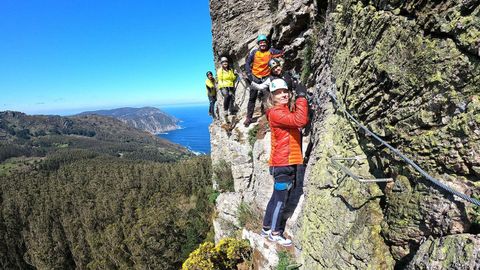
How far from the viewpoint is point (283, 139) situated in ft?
19.3

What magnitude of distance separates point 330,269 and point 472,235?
2207mm

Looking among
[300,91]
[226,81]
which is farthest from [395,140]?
[226,81]

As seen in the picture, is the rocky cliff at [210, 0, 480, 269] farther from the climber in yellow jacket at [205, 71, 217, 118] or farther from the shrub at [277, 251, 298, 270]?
the climber in yellow jacket at [205, 71, 217, 118]

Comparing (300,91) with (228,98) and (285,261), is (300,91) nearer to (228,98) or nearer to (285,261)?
(285,261)

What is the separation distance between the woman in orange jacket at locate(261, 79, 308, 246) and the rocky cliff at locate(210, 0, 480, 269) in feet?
1.55

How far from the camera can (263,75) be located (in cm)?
962

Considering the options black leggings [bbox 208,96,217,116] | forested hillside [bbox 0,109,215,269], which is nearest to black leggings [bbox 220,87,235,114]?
black leggings [bbox 208,96,217,116]

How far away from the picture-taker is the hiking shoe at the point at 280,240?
627 centimetres

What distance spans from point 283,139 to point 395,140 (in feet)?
8.01

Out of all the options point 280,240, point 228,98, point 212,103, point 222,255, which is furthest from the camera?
point 212,103

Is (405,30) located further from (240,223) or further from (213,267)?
(213,267)

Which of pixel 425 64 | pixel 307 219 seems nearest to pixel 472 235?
pixel 425 64

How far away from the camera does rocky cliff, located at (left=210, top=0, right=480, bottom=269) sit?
2.85 m

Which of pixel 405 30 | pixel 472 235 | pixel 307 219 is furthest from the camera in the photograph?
pixel 307 219
